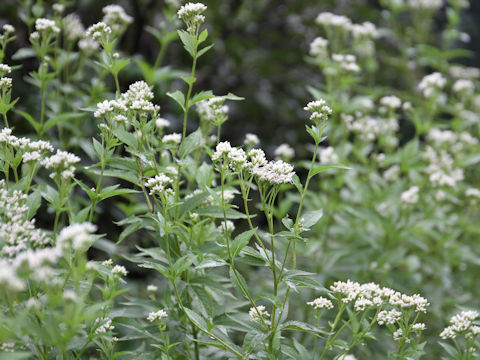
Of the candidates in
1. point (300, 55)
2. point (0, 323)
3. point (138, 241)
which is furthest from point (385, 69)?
point (0, 323)

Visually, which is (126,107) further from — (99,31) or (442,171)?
(442,171)

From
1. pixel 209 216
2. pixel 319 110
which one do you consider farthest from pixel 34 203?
pixel 319 110

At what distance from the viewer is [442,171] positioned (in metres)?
2.59

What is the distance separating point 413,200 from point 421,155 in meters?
0.52

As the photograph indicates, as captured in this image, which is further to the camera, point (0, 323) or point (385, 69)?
point (385, 69)

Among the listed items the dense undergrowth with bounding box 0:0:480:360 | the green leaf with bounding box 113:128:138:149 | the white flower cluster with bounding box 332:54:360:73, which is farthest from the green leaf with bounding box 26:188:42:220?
the white flower cluster with bounding box 332:54:360:73

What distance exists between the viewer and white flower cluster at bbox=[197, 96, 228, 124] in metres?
1.62

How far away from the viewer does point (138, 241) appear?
114 inches

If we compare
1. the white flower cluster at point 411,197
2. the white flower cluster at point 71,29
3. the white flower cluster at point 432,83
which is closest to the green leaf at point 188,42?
the white flower cluster at point 71,29

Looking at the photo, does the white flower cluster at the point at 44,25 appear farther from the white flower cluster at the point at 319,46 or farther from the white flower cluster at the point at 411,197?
the white flower cluster at the point at 411,197

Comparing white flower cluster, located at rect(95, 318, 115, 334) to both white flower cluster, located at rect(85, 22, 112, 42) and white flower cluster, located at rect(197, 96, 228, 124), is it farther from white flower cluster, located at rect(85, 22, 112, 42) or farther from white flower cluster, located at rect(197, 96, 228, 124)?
white flower cluster, located at rect(85, 22, 112, 42)

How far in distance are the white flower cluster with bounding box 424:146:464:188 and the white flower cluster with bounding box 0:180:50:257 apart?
198cm

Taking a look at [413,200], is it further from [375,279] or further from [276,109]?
[276,109]

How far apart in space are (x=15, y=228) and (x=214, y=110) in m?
0.77
